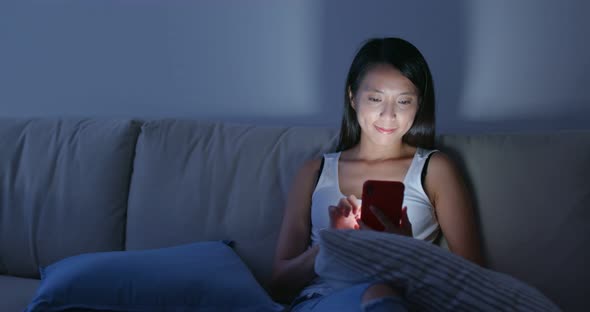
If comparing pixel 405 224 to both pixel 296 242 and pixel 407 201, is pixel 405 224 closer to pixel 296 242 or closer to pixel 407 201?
pixel 407 201

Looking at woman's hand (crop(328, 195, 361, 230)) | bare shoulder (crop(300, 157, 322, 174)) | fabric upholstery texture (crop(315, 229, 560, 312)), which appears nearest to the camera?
fabric upholstery texture (crop(315, 229, 560, 312))

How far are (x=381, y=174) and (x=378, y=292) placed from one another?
0.57m

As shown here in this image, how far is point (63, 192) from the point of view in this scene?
6.14 ft

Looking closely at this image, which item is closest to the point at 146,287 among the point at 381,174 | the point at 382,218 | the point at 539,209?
the point at 382,218

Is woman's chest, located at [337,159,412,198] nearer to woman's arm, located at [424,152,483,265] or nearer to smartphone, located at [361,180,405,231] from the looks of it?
A: woman's arm, located at [424,152,483,265]

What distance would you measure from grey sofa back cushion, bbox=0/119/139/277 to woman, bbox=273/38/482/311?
1.82 feet

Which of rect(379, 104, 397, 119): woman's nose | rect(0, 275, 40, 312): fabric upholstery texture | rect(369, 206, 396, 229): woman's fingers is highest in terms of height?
rect(379, 104, 397, 119): woman's nose

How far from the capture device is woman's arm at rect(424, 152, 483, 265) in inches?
57.9

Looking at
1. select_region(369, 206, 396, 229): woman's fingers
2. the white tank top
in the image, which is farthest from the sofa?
select_region(369, 206, 396, 229): woman's fingers

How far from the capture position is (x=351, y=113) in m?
1.70

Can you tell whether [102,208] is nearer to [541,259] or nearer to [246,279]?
[246,279]

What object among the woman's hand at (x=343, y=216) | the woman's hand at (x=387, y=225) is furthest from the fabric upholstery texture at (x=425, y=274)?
the woman's hand at (x=343, y=216)

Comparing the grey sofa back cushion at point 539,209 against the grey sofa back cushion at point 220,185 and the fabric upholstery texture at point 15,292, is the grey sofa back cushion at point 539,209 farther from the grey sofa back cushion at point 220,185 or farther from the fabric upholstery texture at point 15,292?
the fabric upholstery texture at point 15,292

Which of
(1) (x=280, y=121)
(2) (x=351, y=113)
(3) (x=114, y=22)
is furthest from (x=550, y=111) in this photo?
(3) (x=114, y=22)
